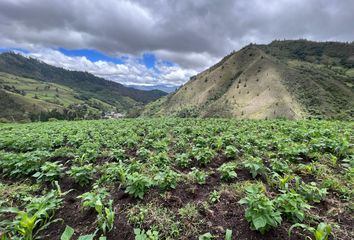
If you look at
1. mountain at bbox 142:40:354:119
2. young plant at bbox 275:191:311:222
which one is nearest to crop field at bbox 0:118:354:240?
young plant at bbox 275:191:311:222

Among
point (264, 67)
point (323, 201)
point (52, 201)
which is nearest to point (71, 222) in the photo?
point (52, 201)

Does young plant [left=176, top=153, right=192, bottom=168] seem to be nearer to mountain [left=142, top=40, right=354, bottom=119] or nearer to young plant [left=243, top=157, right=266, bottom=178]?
young plant [left=243, top=157, right=266, bottom=178]

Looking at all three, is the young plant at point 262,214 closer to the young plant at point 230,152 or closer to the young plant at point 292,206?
the young plant at point 292,206

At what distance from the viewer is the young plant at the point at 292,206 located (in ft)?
12.4

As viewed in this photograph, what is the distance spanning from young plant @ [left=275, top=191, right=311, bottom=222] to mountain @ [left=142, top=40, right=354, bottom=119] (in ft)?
134

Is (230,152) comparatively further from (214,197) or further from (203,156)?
(214,197)

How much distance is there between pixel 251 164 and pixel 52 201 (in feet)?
15.5

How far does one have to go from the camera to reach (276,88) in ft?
181

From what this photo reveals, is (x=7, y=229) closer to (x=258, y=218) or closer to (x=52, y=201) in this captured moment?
(x=52, y=201)

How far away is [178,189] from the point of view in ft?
17.1

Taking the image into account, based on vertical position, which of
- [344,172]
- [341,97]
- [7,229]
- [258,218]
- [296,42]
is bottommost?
[7,229]

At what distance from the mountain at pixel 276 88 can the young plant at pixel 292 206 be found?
40.7m

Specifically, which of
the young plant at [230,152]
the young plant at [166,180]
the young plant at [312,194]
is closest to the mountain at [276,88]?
the young plant at [230,152]

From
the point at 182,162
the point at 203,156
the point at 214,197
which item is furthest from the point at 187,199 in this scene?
the point at 203,156
